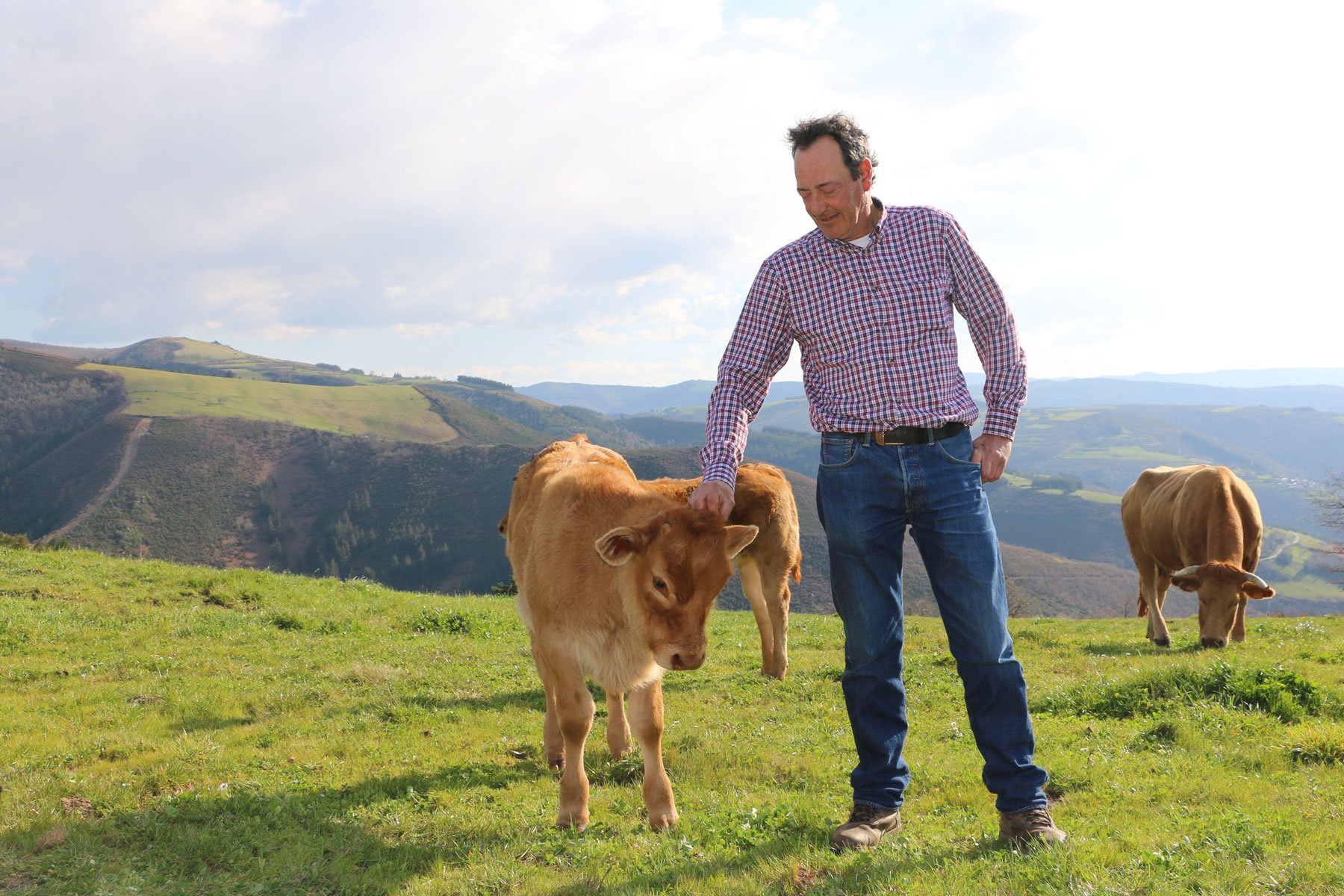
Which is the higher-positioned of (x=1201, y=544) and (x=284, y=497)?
(x=1201, y=544)

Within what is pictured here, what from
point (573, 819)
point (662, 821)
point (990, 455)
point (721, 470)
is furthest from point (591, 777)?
point (990, 455)

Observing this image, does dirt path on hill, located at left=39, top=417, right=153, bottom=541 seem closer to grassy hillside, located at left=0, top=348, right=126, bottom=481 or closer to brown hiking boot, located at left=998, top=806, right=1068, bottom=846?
grassy hillside, located at left=0, top=348, right=126, bottom=481

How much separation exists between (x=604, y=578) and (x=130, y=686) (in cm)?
705

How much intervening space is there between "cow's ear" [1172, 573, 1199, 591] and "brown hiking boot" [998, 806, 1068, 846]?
10.3 metres

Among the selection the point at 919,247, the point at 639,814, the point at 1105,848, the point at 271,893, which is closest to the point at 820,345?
the point at 919,247

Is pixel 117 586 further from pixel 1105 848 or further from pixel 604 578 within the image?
pixel 1105 848

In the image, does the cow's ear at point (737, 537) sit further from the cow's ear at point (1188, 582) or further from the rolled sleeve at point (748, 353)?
the cow's ear at point (1188, 582)

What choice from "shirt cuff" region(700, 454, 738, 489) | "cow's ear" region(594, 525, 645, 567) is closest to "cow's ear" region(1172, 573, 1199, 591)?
"shirt cuff" region(700, 454, 738, 489)

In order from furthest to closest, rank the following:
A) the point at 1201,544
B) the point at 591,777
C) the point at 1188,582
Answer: the point at 1201,544 < the point at 1188,582 < the point at 591,777

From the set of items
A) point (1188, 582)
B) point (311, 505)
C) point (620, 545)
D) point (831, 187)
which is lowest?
point (311, 505)

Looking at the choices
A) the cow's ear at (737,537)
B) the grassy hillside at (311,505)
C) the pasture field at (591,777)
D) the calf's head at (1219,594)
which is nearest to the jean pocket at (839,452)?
the cow's ear at (737,537)

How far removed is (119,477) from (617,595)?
17233cm

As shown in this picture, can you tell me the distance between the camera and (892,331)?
4.39 m

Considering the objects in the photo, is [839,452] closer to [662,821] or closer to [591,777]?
[662,821]
